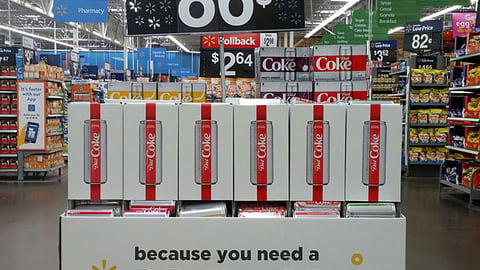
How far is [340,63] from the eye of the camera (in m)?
6.19

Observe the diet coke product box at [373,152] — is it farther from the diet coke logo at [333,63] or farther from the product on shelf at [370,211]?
the diet coke logo at [333,63]

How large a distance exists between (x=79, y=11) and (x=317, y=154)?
10954 mm

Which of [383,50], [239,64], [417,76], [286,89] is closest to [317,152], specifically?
[286,89]

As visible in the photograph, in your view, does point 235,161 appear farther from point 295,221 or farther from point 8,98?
point 8,98

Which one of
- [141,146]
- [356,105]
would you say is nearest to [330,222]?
[356,105]

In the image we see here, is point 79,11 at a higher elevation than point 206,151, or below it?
higher

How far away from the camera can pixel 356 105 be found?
8.00 feet

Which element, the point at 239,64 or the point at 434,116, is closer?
the point at 239,64

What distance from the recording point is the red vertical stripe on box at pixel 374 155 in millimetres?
2432

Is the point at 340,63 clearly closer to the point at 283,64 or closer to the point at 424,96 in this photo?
the point at 283,64

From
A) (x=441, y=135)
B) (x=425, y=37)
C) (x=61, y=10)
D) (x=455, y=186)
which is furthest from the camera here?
(x=425, y=37)

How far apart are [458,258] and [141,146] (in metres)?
3.83

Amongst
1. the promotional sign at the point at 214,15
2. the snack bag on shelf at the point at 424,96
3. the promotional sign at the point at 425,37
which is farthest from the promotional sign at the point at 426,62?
the promotional sign at the point at 214,15

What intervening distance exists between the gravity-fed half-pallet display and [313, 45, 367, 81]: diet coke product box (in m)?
3.78
